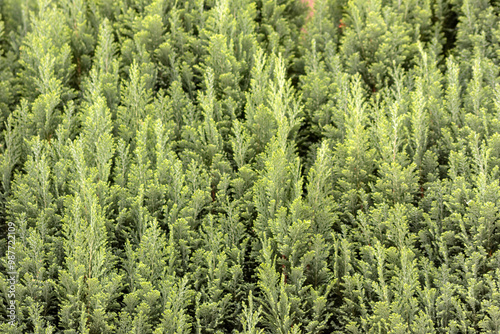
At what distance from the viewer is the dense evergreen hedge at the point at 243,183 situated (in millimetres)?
4527

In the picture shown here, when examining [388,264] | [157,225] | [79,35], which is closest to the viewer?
[388,264]

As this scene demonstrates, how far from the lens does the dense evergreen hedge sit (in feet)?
14.9

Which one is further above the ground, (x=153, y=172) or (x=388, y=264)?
(x=153, y=172)

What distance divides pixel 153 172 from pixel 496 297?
11.2 feet

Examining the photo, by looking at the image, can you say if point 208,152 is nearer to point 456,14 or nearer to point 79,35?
point 79,35

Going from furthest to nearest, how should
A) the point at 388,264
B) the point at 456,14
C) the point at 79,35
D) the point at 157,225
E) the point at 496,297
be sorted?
the point at 456,14 < the point at 79,35 < the point at 157,225 < the point at 388,264 < the point at 496,297

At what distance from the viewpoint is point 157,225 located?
4953mm

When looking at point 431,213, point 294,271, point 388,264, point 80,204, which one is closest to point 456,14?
point 431,213

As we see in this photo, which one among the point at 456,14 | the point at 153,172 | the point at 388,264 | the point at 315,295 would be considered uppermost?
the point at 456,14

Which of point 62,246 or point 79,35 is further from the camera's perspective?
point 79,35

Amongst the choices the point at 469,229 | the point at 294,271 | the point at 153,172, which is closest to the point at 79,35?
the point at 153,172

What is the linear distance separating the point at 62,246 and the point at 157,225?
93 cm

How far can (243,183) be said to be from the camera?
5.07 m

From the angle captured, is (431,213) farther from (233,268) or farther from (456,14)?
(456,14)
